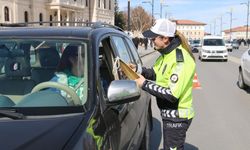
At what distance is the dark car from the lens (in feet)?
8.12

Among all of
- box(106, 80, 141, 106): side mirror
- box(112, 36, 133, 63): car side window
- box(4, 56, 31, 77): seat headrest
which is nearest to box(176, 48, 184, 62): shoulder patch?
box(106, 80, 141, 106): side mirror

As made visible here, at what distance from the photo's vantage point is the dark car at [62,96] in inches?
97.4

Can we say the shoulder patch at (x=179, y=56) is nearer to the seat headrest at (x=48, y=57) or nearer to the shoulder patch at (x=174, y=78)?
the shoulder patch at (x=174, y=78)

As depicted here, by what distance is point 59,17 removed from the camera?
226 feet

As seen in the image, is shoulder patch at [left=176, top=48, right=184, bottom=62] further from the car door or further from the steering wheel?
the steering wheel

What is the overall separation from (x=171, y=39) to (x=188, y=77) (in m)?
0.37

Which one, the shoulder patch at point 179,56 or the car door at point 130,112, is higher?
the shoulder patch at point 179,56

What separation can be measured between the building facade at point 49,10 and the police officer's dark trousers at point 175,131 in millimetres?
41258

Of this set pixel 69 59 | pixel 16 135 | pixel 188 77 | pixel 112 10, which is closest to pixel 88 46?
pixel 69 59

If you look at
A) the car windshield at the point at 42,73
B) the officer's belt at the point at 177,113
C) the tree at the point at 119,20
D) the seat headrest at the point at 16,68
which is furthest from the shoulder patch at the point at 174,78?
the tree at the point at 119,20

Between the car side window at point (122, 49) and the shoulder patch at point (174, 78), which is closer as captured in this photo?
the shoulder patch at point (174, 78)

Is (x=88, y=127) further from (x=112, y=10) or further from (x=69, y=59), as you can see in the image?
(x=112, y=10)

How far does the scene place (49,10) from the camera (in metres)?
69.6

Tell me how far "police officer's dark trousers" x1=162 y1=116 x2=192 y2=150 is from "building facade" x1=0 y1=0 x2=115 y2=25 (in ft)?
135
